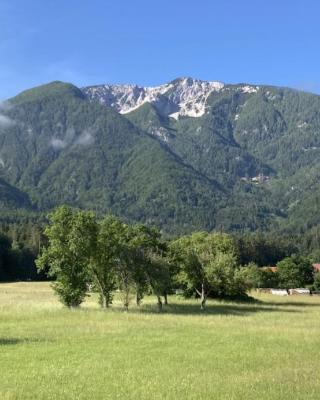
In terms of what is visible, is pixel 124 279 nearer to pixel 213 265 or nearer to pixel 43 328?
pixel 213 265

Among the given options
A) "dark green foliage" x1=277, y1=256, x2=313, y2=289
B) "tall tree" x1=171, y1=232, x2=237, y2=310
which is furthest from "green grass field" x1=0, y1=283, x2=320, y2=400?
"dark green foliage" x1=277, y1=256, x2=313, y2=289

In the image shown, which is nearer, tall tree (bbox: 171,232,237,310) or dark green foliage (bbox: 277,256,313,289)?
tall tree (bbox: 171,232,237,310)

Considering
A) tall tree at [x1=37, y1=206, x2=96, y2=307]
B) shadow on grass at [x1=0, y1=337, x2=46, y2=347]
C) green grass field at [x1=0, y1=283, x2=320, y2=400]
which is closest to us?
green grass field at [x1=0, y1=283, x2=320, y2=400]

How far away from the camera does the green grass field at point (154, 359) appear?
22.2 meters

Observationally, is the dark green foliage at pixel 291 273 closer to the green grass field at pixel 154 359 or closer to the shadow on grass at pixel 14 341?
the green grass field at pixel 154 359

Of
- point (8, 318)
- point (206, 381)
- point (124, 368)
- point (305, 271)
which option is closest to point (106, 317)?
point (8, 318)

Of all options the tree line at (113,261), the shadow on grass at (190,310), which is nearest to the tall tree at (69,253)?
the tree line at (113,261)

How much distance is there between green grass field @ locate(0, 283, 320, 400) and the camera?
875 inches

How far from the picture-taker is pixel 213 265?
74.7 metres

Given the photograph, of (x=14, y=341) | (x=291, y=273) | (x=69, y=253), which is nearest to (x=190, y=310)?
(x=69, y=253)

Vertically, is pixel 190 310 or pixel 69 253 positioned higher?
pixel 69 253

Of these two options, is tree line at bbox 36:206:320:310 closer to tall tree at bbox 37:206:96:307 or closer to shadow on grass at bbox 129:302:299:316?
tall tree at bbox 37:206:96:307

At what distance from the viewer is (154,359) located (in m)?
29.6

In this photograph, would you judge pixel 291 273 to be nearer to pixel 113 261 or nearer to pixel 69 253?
pixel 113 261
